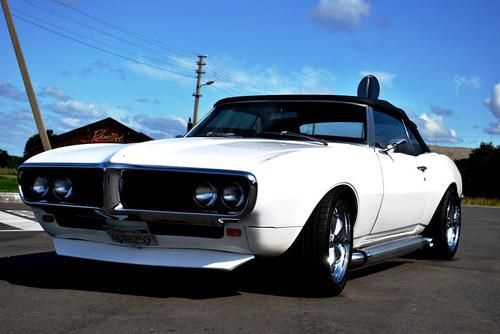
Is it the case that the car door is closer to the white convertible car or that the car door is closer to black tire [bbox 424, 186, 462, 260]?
the white convertible car

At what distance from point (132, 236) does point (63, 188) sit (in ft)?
2.00

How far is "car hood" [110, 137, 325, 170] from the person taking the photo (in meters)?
3.94

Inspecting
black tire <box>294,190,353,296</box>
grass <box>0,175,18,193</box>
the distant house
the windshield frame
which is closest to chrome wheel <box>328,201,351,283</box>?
black tire <box>294,190,353,296</box>

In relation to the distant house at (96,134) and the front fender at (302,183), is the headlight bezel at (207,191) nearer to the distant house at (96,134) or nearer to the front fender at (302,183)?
the front fender at (302,183)

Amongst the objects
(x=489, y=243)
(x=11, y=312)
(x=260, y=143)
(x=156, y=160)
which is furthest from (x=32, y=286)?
(x=489, y=243)

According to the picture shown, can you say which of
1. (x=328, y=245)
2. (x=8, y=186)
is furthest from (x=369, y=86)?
(x=8, y=186)

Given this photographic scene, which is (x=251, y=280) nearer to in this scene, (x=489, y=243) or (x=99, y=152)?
(x=99, y=152)

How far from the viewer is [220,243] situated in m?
3.96

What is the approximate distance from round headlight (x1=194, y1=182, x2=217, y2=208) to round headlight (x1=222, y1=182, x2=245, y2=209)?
0.06 metres

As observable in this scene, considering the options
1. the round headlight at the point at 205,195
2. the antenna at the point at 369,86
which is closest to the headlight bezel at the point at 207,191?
the round headlight at the point at 205,195

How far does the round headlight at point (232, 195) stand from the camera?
3.86 metres

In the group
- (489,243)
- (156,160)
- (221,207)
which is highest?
(156,160)

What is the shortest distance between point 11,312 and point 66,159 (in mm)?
1139

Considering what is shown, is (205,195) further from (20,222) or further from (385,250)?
(20,222)
